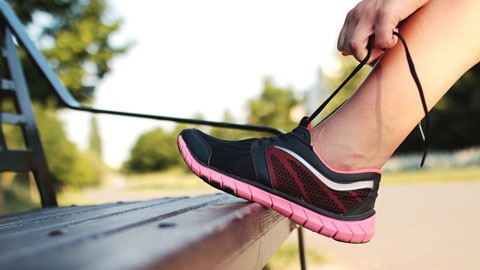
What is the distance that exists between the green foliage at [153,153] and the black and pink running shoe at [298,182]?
111 feet

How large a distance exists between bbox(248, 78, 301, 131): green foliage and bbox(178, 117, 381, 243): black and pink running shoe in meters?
18.3

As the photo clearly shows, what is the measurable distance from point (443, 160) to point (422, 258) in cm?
1992

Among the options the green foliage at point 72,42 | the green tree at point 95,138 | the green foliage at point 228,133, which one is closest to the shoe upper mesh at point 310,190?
the green foliage at point 72,42

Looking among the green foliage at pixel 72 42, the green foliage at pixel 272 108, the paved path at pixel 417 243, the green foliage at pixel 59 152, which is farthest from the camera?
the green foliage at pixel 272 108

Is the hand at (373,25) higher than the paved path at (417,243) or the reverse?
higher

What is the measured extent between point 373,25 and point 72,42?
6033mm

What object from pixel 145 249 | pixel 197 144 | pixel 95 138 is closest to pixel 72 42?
pixel 197 144

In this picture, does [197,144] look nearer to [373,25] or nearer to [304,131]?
[304,131]

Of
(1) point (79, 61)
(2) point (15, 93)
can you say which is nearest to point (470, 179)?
(1) point (79, 61)

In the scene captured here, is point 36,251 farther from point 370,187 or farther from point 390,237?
point 390,237

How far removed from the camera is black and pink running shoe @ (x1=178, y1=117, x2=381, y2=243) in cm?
88

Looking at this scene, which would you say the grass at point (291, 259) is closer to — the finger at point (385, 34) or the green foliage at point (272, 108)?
the finger at point (385, 34)

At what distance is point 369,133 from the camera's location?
0.93 metres

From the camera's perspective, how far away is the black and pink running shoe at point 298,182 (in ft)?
2.89
